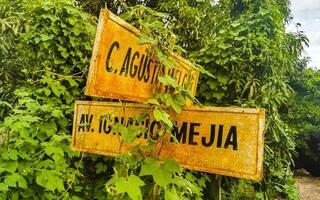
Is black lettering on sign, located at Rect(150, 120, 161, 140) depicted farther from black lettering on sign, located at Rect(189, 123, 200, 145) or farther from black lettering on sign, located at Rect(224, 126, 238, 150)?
black lettering on sign, located at Rect(224, 126, 238, 150)

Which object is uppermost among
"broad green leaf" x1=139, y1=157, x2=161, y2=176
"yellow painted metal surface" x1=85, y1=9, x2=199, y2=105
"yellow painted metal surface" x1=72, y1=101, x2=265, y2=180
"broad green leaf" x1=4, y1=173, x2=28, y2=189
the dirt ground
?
"yellow painted metal surface" x1=85, y1=9, x2=199, y2=105

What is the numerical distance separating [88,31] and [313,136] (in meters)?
9.53

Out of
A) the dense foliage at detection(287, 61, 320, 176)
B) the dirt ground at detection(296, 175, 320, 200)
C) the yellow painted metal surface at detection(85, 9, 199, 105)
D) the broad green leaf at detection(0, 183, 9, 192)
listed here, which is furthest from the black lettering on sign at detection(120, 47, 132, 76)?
the dense foliage at detection(287, 61, 320, 176)

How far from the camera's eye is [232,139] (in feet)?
3.93

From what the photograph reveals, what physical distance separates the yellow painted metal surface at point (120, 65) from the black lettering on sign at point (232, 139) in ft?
0.96

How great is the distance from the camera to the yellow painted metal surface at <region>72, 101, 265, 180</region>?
1152 mm

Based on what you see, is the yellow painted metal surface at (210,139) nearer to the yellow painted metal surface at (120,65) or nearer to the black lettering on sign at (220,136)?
the black lettering on sign at (220,136)

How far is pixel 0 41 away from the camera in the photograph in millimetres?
4512

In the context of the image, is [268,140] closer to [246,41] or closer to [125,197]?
[246,41]

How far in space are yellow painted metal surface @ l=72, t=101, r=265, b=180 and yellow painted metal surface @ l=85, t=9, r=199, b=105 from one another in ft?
0.35

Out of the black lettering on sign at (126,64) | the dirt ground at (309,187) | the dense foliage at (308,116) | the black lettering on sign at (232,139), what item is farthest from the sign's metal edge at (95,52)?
the dense foliage at (308,116)

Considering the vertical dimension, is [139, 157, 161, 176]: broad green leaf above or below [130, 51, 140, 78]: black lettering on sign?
below

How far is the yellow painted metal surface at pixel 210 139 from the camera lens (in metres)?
1.15

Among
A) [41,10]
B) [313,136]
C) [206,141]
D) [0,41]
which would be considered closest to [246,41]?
[41,10]
